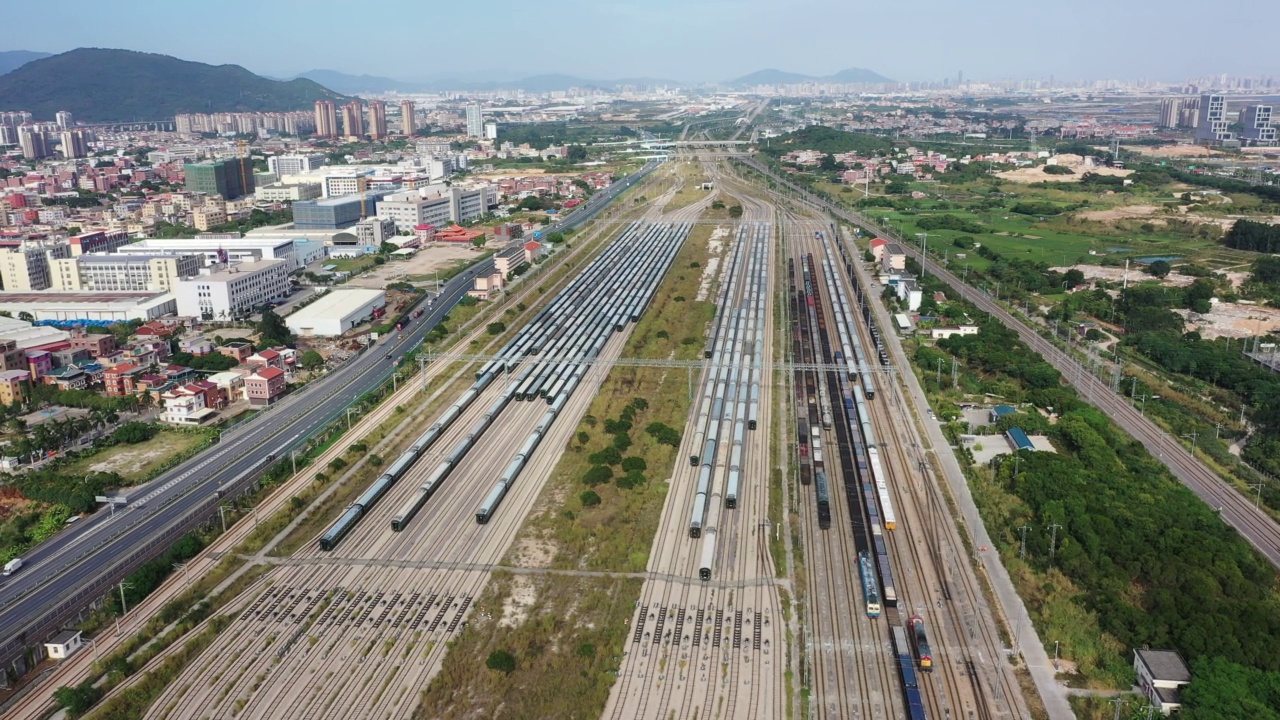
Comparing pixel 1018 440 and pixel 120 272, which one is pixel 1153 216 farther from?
pixel 120 272

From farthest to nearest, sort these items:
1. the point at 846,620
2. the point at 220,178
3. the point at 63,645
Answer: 1. the point at 220,178
2. the point at 846,620
3. the point at 63,645

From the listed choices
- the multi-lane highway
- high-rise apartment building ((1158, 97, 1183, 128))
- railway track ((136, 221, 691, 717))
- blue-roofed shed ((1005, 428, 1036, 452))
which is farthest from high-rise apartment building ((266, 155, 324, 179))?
high-rise apartment building ((1158, 97, 1183, 128))

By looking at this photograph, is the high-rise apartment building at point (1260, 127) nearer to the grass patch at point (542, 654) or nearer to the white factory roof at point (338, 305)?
the white factory roof at point (338, 305)

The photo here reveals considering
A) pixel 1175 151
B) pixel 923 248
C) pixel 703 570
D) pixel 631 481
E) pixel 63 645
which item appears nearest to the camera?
pixel 63 645

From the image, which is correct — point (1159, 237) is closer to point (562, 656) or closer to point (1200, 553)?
point (1200, 553)

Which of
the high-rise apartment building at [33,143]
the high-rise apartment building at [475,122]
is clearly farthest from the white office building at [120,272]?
the high-rise apartment building at [475,122]

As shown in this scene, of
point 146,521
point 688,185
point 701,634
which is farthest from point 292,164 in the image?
point 701,634

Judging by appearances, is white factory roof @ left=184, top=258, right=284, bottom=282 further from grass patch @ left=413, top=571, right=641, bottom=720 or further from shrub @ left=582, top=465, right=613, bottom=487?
grass patch @ left=413, top=571, right=641, bottom=720
